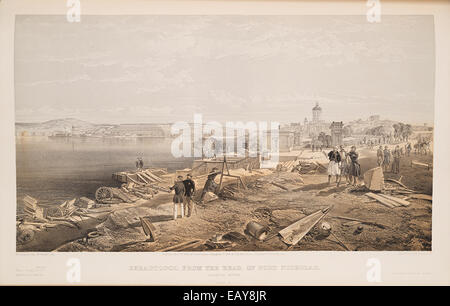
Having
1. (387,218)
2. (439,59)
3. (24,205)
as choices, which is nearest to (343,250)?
(387,218)

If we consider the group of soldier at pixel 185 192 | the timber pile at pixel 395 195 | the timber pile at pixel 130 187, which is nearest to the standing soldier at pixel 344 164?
A: the timber pile at pixel 395 195

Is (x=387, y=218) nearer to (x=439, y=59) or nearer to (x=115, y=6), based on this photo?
(x=439, y=59)

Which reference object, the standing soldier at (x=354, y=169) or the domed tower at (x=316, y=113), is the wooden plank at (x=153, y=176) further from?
the standing soldier at (x=354, y=169)

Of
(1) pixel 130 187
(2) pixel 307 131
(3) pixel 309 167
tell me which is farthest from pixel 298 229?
(1) pixel 130 187

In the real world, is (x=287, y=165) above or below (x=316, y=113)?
below

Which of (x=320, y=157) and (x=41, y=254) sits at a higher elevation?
(x=320, y=157)

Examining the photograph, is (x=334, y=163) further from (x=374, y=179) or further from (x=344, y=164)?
(x=374, y=179)
